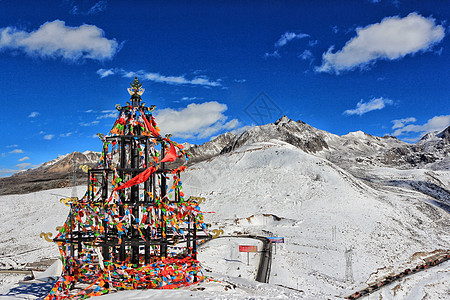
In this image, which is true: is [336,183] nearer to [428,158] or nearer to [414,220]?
[414,220]

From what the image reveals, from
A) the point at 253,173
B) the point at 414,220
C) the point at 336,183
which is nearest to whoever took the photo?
the point at 414,220

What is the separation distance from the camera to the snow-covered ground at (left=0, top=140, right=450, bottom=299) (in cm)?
2294

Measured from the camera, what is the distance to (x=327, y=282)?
24.2 m

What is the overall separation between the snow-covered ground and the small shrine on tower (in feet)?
3.71

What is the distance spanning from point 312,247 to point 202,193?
25.0 meters

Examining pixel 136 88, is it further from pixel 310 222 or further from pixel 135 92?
pixel 310 222

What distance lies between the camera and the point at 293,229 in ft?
126

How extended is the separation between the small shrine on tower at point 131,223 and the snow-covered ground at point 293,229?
1.13m

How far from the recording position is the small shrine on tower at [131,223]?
13.9 metres

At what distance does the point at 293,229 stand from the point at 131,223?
Answer: 27.7 meters

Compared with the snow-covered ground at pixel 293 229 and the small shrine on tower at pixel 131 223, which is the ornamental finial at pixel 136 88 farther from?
the snow-covered ground at pixel 293 229

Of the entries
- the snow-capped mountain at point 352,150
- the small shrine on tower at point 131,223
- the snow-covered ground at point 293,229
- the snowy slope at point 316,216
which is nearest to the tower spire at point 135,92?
the small shrine on tower at point 131,223

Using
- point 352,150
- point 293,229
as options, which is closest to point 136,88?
point 293,229

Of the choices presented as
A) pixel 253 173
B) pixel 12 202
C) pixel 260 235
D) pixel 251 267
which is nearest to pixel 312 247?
pixel 260 235
